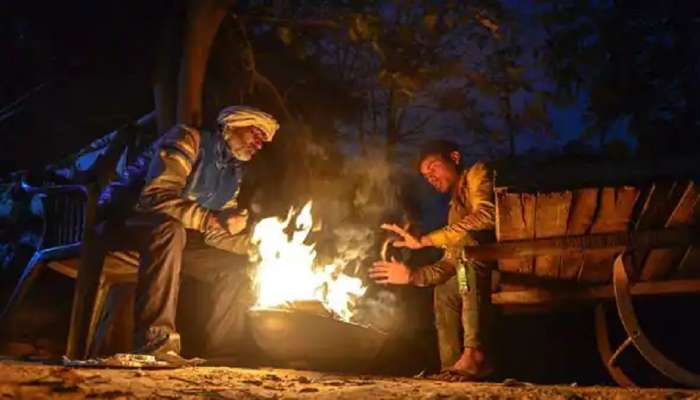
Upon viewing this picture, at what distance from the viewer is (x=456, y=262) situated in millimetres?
5590

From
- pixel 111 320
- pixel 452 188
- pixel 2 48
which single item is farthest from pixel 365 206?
pixel 2 48

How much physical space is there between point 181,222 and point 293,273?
1209mm

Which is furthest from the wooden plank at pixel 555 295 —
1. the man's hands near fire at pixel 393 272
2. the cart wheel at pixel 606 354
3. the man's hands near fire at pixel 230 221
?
the man's hands near fire at pixel 230 221

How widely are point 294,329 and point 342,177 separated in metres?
4.40

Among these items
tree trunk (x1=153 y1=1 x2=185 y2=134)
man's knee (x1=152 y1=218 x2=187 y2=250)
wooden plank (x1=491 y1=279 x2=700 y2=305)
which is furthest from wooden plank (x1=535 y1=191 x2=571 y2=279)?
tree trunk (x1=153 y1=1 x2=185 y2=134)

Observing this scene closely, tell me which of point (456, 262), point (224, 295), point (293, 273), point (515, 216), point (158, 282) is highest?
point (515, 216)

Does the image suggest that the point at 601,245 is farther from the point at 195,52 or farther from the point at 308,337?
the point at 195,52

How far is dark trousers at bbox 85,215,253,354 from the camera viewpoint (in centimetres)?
467

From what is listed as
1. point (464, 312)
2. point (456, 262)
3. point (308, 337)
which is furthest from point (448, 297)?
point (308, 337)

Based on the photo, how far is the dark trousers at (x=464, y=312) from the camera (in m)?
5.14

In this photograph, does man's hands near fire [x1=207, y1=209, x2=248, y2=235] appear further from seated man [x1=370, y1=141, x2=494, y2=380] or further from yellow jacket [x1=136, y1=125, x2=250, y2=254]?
seated man [x1=370, y1=141, x2=494, y2=380]

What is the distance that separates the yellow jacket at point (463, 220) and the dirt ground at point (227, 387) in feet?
5.75

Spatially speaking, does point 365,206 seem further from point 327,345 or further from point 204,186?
point 327,345

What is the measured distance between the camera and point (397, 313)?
25.7 feet
